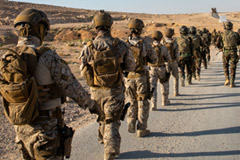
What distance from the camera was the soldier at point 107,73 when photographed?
12.9 ft

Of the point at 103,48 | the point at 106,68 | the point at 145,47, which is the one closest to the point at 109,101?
the point at 106,68

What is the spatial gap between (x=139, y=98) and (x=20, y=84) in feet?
9.78

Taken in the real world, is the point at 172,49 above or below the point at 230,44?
below

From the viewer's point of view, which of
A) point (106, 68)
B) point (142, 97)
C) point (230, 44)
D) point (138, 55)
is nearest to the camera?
point (106, 68)

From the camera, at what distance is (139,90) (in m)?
5.17

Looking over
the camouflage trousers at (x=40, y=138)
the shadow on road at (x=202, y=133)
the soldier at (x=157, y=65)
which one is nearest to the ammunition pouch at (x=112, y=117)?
the camouflage trousers at (x=40, y=138)

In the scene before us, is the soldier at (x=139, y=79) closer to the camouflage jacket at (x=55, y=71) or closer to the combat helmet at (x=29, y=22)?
the camouflage jacket at (x=55, y=71)

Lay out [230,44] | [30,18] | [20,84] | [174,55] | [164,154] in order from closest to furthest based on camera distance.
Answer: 1. [20,84]
2. [30,18]
3. [164,154]
4. [174,55]
5. [230,44]

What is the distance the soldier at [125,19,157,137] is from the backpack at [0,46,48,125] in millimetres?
2693

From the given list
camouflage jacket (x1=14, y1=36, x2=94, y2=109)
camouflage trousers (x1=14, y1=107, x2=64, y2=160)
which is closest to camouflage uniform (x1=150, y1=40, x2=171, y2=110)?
camouflage jacket (x1=14, y1=36, x2=94, y2=109)

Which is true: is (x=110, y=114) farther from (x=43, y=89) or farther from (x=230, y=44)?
(x=230, y=44)

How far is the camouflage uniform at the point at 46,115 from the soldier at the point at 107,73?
3.62 feet

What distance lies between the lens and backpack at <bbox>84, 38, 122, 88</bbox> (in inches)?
153

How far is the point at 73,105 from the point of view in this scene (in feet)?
26.2
